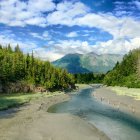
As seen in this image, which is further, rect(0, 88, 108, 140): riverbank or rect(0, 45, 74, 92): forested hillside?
rect(0, 45, 74, 92): forested hillside

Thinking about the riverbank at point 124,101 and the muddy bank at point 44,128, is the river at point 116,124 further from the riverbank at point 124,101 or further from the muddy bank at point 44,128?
the riverbank at point 124,101

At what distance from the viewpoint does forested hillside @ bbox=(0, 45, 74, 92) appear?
400 feet

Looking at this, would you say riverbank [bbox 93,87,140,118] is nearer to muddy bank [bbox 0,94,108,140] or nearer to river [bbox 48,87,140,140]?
river [bbox 48,87,140,140]

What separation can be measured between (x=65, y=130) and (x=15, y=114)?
62.3 feet

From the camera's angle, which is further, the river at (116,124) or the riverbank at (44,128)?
the river at (116,124)

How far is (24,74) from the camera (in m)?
137

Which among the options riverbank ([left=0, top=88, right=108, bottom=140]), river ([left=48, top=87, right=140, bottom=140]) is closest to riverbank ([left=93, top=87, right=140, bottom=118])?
river ([left=48, top=87, right=140, bottom=140])

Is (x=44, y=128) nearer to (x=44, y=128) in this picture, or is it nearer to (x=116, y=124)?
(x=44, y=128)

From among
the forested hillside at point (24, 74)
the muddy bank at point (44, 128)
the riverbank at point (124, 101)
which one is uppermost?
the forested hillside at point (24, 74)

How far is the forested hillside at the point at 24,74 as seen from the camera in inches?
4806

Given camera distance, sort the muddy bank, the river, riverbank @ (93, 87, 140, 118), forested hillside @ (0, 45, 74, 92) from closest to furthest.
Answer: the muddy bank → the river → riverbank @ (93, 87, 140, 118) → forested hillside @ (0, 45, 74, 92)

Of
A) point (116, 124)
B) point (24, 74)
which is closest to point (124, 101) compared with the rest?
point (116, 124)

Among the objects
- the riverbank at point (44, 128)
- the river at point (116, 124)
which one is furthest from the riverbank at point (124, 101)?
the riverbank at point (44, 128)

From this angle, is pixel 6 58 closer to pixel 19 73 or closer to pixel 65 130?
pixel 19 73
